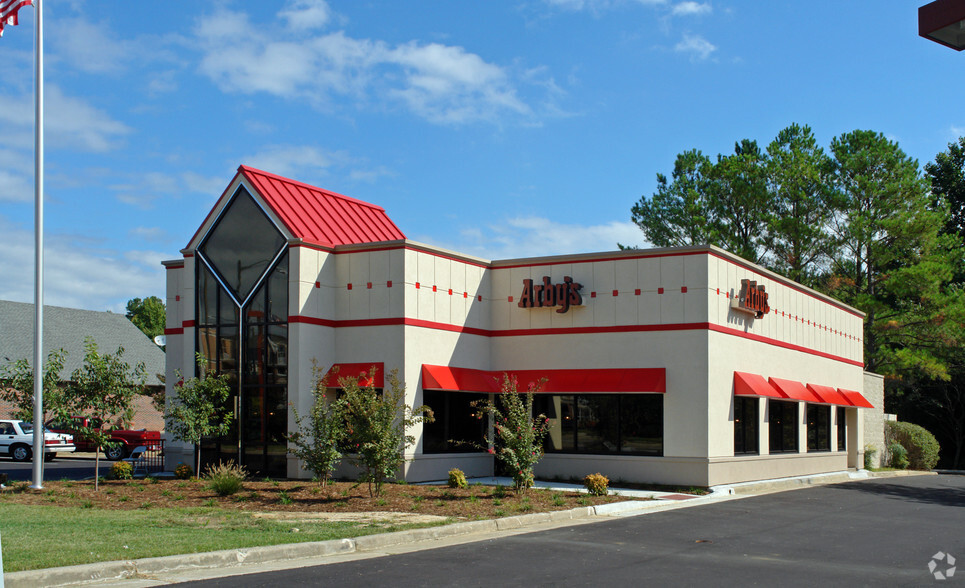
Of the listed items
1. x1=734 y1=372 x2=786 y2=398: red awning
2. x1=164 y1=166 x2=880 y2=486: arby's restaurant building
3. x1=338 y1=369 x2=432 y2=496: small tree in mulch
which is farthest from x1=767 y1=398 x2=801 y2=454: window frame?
x1=338 y1=369 x2=432 y2=496: small tree in mulch

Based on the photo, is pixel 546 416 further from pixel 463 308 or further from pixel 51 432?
pixel 51 432

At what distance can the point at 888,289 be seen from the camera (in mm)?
44094

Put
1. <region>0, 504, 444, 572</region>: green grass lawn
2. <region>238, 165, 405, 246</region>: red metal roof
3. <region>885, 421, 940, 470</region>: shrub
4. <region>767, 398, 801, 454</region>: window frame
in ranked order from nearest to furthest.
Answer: <region>0, 504, 444, 572</region>: green grass lawn < <region>238, 165, 405, 246</region>: red metal roof < <region>767, 398, 801, 454</region>: window frame < <region>885, 421, 940, 470</region>: shrub

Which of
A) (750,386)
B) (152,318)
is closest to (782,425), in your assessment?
(750,386)

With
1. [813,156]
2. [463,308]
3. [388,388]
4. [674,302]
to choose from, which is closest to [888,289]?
[813,156]

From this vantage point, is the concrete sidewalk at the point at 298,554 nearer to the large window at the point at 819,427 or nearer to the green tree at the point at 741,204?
the large window at the point at 819,427

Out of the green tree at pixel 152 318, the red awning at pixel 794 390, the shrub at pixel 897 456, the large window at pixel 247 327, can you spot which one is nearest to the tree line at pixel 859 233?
the shrub at pixel 897 456

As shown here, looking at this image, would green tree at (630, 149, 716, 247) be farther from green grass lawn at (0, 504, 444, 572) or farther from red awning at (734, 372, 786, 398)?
green grass lawn at (0, 504, 444, 572)

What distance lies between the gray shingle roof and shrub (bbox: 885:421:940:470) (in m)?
34.5

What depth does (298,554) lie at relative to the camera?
41.8 feet

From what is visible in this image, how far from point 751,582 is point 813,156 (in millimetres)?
40262

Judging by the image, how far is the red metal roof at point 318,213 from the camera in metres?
24.9

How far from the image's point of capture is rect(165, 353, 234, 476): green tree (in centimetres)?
2250

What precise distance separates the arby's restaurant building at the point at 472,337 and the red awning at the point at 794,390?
1.05 feet
